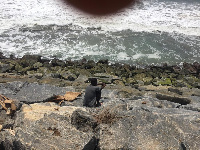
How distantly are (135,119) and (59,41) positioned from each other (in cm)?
1444

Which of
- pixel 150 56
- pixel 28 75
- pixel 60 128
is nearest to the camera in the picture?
pixel 60 128

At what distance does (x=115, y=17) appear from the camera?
23578 mm

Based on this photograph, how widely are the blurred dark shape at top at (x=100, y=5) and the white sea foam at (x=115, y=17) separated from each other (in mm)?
1313

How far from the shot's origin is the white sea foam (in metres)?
21.3

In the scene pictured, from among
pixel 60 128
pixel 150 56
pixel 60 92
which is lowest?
pixel 150 56

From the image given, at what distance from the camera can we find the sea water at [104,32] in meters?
16.6

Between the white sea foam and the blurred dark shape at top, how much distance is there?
4.31 feet

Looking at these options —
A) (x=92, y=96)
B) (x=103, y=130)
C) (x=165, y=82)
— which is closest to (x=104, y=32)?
(x=165, y=82)

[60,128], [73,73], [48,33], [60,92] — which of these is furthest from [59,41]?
[60,128]

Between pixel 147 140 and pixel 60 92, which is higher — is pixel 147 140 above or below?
above

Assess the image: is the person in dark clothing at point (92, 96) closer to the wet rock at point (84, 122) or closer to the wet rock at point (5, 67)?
the wet rock at point (84, 122)

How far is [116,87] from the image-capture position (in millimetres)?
10539

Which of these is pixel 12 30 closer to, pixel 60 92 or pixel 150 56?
pixel 150 56

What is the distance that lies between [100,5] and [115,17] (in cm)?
591
